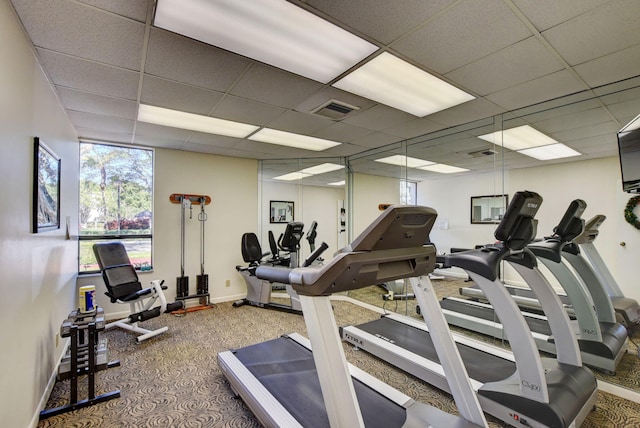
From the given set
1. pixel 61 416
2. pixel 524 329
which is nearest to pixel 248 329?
pixel 61 416

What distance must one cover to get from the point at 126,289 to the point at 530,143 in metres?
5.66

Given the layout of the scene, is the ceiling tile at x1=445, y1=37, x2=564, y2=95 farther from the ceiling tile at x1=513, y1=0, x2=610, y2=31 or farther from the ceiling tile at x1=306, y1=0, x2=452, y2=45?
the ceiling tile at x1=306, y1=0, x2=452, y2=45

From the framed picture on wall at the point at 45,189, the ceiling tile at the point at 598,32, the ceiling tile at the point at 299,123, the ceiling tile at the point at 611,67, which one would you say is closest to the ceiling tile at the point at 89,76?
the framed picture on wall at the point at 45,189

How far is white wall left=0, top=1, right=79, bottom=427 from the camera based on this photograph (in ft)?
5.29

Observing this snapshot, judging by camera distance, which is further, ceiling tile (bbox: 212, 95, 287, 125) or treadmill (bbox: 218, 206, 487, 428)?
Result: ceiling tile (bbox: 212, 95, 287, 125)

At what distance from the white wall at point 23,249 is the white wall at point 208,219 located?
2033mm

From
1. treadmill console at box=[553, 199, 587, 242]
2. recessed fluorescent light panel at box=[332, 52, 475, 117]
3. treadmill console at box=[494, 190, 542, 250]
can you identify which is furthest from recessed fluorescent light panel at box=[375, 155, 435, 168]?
treadmill console at box=[494, 190, 542, 250]

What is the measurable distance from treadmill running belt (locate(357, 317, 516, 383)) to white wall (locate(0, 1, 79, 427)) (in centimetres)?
291

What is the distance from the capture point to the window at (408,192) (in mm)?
5156

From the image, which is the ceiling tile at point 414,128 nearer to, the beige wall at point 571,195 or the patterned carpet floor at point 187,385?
the beige wall at point 571,195

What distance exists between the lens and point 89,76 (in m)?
2.46

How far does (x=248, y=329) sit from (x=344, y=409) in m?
2.97

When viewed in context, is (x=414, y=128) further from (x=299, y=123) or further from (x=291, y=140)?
(x=291, y=140)

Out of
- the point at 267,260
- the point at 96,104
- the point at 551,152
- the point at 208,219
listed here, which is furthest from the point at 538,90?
the point at 208,219
